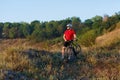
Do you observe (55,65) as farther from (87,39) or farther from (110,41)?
(87,39)

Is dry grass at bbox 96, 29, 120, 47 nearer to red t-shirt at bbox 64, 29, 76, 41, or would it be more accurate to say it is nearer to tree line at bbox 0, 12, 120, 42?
red t-shirt at bbox 64, 29, 76, 41

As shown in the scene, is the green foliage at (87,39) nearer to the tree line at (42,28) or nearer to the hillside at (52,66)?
the tree line at (42,28)

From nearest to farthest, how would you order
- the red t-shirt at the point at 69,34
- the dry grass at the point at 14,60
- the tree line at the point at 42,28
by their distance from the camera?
the dry grass at the point at 14,60
the red t-shirt at the point at 69,34
the tree line at the point at 42,28

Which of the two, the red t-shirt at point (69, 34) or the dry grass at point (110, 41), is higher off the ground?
the red t-shirt at point (69, 34)

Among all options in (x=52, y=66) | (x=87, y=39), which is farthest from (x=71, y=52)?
(x=87, y=39)

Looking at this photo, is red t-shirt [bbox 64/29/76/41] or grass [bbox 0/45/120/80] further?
red t-shirt [bbox 64/29/76/41]


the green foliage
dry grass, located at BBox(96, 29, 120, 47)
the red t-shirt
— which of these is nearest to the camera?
the red t-shirt

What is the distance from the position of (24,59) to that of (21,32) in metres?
83.0

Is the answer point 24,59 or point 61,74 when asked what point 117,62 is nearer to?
point 61,74

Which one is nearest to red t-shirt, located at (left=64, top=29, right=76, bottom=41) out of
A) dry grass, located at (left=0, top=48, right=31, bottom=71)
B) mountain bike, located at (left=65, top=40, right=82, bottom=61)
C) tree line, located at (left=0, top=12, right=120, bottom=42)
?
mountain bike, located at (left=65, top=40, right=82, bottom=61)

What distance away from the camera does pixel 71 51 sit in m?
18.9

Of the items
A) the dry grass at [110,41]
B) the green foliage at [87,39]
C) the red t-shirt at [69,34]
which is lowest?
the green foliage at [87,39]

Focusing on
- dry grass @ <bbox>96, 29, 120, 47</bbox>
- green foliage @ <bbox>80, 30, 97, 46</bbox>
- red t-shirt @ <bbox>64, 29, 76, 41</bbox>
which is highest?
red t-shirt @ <bbox>64, 29, 76, 41</bbox>

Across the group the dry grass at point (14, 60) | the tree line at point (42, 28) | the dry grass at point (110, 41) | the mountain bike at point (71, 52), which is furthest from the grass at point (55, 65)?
the tree line at point (42, 28)
